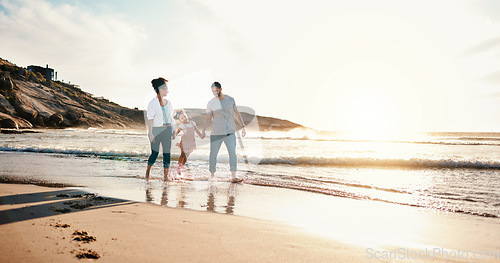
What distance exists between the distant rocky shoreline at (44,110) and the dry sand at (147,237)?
34054mm

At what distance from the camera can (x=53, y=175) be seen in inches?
256

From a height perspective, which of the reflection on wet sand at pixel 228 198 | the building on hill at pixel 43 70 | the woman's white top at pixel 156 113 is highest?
the building on hill at pixel 43 70

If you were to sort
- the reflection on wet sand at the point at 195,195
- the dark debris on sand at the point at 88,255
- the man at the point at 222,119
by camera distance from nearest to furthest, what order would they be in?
the dark debris on sand at the point at 88,255 < the reflection on wet sand at the point at 195,195 < the man at the point at 222,119

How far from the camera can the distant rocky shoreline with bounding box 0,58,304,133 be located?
38.8 meters

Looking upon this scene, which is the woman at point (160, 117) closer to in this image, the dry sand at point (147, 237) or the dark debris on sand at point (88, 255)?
the dry sand at point (147, 237)

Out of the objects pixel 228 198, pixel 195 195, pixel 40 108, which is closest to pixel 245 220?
pixel 228 198

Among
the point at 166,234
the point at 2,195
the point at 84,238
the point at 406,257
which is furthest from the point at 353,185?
the point at 2,195

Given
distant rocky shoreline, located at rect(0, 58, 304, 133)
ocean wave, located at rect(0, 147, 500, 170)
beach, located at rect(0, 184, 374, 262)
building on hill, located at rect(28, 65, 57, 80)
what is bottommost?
beach, located at rect(0, 184, 374, 262)

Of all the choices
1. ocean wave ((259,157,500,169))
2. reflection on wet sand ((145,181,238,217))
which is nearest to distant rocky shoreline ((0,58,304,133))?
ocean wave ((259,157,500,169))

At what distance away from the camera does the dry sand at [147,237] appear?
2018mm

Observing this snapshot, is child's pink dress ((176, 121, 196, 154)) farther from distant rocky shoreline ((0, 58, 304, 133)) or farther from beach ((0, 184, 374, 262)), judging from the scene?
distant rocky shoreline ((0, 58, 304, 133))

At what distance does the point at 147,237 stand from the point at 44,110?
55.1 meters

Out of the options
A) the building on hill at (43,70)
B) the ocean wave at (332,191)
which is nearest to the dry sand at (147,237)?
the ocean wave at (332,191)

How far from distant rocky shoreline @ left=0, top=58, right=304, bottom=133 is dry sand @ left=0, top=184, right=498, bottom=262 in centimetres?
3405
